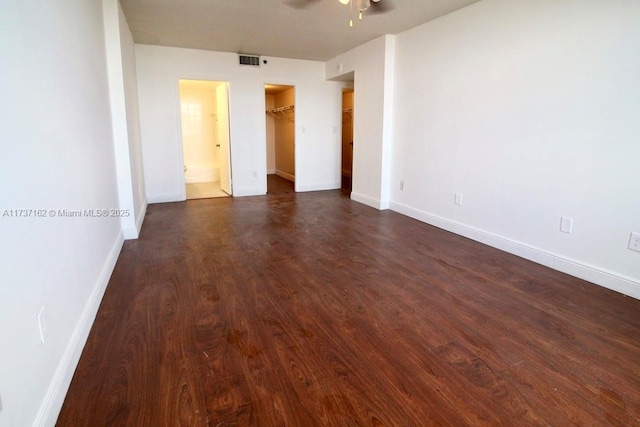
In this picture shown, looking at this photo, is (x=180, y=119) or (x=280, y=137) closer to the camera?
(x=180, y=119)

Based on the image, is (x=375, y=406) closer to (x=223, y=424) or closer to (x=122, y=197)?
(x=223, y=424)

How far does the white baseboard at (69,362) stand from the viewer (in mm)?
1377

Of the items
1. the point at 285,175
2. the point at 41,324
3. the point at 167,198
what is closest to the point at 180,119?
the point at 167,198

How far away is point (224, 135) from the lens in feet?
21.1

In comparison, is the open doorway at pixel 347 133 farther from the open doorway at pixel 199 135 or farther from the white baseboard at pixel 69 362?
the white baseboard at pixel 69 362

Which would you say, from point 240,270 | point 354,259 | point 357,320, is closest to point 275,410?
point 357,320

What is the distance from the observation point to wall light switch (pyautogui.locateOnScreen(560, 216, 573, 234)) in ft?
9.77

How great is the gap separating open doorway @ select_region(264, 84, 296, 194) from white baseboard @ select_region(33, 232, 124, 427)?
511cm

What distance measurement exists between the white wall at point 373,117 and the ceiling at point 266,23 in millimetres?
233

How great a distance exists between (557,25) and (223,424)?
3.62 metres

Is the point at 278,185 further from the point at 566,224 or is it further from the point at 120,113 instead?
the point at 566,224

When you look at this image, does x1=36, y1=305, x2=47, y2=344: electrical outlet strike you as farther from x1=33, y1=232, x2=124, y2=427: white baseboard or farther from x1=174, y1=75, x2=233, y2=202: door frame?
x1=174, y1=75, x2=233, y2=202: door frame

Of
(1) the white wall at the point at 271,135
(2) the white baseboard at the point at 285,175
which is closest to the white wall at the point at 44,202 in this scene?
(2) the white baseboard at the point at 285,175

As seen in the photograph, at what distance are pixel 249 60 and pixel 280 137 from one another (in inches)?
120
